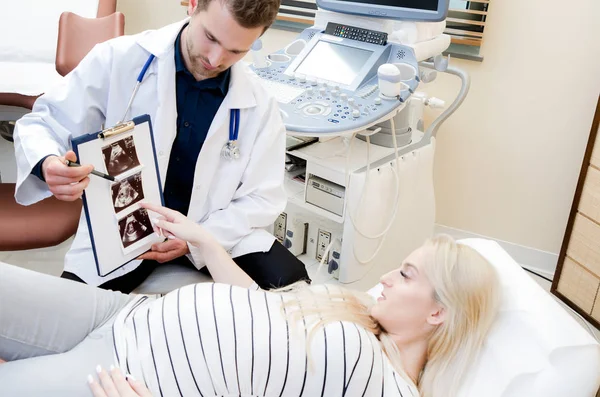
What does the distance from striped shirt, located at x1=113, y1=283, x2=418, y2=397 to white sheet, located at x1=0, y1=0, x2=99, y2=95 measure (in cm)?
129

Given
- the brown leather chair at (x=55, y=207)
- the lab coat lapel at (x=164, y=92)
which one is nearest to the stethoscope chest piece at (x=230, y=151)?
the lab coat lapel at (x=164, y=92)

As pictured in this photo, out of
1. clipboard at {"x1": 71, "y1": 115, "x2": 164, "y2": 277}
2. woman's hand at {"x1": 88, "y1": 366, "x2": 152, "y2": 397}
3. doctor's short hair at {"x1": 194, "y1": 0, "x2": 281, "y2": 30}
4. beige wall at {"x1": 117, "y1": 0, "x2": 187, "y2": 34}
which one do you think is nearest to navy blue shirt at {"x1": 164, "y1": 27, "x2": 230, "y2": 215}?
clipboard at {"x1": 71, "y1": 115, "x2": 164, "y2": 277}

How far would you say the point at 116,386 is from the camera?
1.09 meters

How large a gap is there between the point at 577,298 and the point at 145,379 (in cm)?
189

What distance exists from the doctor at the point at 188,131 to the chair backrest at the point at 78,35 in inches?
23.4

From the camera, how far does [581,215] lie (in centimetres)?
229

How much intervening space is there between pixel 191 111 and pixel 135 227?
0.34m

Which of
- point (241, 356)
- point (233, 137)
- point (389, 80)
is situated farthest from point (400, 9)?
point (241, 356)

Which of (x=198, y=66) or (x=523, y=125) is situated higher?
(x=198, y=66)

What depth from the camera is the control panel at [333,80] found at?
177cm

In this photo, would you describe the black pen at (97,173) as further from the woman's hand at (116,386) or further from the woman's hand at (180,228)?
the woman's hand at (116,386)

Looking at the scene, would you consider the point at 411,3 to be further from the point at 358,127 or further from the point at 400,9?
the point at 358,127

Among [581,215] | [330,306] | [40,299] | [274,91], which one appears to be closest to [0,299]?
[40,299]

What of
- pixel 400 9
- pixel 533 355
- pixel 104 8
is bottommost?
pixel 533 355
